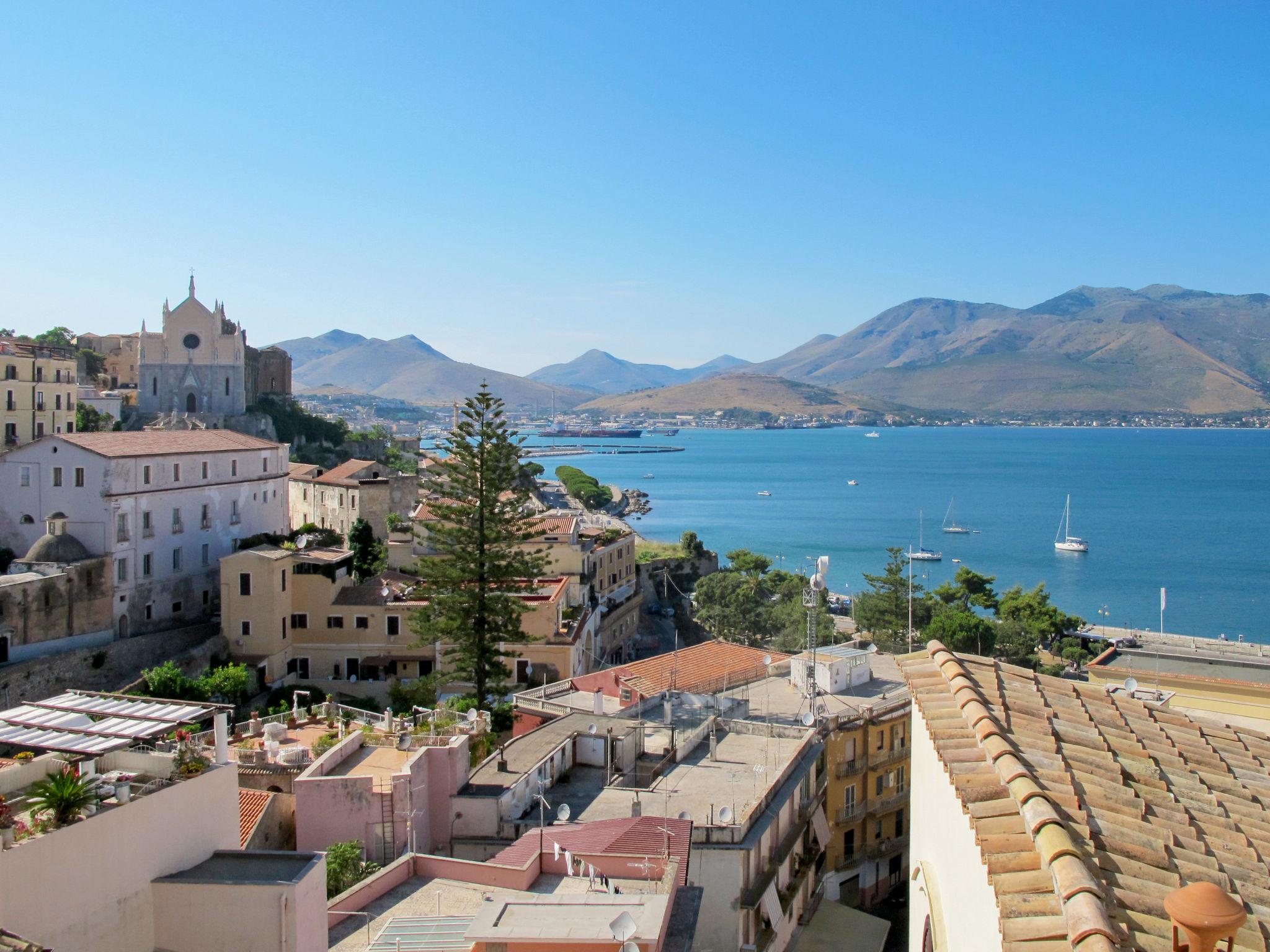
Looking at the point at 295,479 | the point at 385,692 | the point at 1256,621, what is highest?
the point at 295,479

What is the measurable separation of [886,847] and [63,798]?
13898 mm

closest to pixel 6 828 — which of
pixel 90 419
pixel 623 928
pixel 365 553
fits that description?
pixel 623 928

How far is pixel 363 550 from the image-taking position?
2695 cm

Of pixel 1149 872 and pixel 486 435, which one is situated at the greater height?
pixel 486 435

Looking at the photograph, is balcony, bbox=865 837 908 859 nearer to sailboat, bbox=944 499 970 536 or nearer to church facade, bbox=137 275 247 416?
church facade, bbox=137 275 247 416

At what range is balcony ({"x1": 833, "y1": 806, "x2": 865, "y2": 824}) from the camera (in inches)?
614

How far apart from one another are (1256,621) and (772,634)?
28441 millimetres

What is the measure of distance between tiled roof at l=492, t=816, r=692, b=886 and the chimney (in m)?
6.15

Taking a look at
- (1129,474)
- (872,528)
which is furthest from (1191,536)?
(1129,474)

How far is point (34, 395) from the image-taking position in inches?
1323

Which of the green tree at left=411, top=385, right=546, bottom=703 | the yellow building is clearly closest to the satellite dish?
the yellow building

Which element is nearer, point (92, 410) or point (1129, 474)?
point (92, 410)

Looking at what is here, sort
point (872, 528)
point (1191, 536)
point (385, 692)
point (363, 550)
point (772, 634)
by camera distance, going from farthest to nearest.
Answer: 1. point (872, 528)
2. point (1191, 536)
3. point (772, 634)
4. point (363, 550)
5. point (385, 692)

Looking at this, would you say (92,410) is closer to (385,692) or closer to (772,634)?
(385,692)
